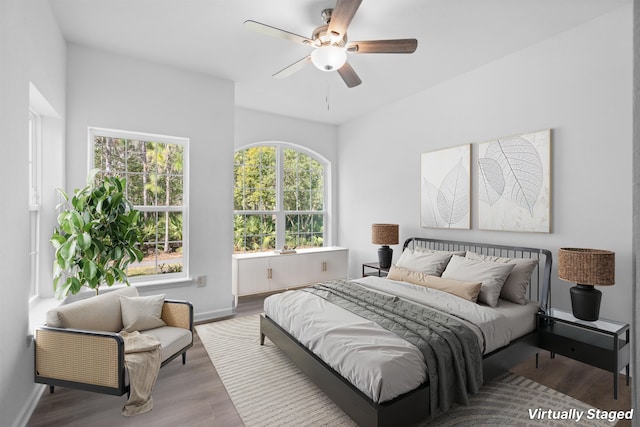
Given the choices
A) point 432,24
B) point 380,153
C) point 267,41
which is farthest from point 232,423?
point 380,153

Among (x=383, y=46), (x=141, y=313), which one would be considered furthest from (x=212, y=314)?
(x=383, y=46)

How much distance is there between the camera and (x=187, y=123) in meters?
3.83

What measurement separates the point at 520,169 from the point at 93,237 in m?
4.18

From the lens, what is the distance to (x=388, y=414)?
5.73 feet

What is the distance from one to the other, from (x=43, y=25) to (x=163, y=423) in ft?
10.2

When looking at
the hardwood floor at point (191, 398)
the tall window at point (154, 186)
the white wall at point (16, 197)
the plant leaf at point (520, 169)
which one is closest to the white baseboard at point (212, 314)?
the tall window at point (154, 186)

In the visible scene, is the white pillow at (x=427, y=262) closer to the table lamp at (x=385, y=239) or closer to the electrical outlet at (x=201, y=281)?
the table lamp at (x=385, y=239)

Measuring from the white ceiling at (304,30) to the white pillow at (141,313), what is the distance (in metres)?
2.47

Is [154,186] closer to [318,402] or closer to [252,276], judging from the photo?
[252,276]

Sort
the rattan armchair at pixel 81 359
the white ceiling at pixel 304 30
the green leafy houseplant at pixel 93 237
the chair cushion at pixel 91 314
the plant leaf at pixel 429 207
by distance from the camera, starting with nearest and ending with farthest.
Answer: the rattan armchair at pixel 81 359 < the chair cushion at pixel 91 314 < the white ceiling at pixel 304 30 < the green leafy houseplant at pixel 93 237 < the plant leaf at pixel 429 207

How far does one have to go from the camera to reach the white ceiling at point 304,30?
8.40 ft

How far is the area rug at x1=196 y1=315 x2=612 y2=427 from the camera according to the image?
6.71ft

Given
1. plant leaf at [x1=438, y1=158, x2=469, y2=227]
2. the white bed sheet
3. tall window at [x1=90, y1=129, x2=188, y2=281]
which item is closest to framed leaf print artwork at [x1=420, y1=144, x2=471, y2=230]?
plant leaf at [x1=438, y1=158, x2=469, y2=227]

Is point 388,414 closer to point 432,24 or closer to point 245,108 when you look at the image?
point 432,24
